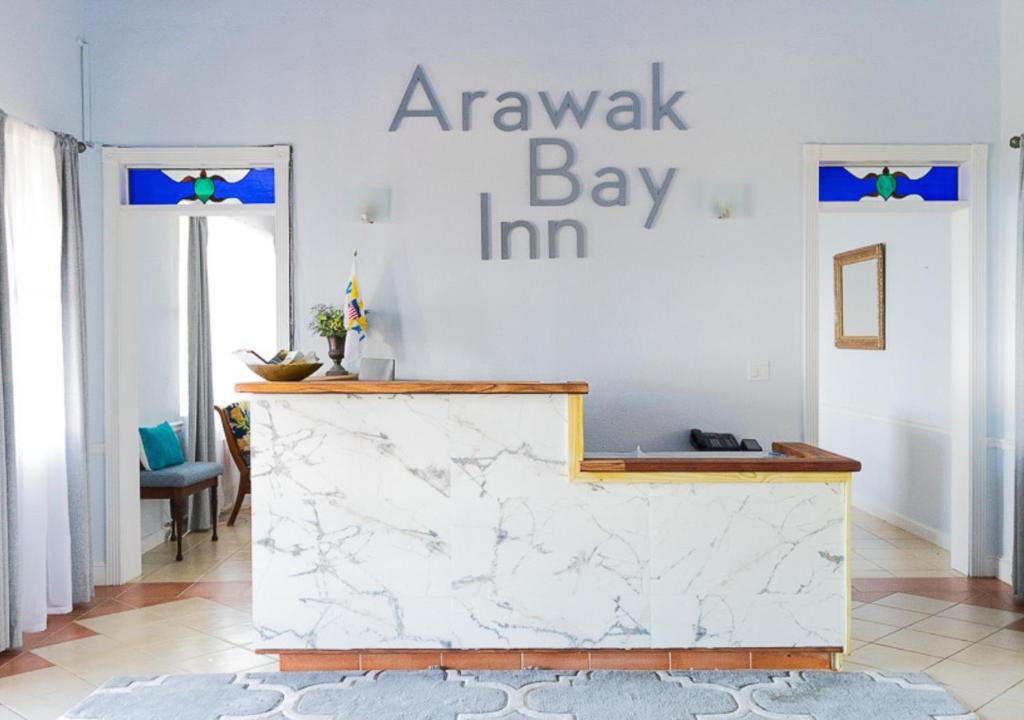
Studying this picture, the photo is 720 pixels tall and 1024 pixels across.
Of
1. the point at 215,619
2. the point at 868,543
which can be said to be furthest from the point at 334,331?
the point at 868,543

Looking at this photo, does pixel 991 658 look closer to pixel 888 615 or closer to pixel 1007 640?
pixel 1007 640

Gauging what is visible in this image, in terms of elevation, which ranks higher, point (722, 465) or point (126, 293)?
point (126, 293)

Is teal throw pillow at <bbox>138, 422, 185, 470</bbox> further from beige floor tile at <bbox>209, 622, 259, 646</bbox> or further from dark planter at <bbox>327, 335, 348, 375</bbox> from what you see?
beige floor tile at <bbox>209, 622, 259, 646</bbox>

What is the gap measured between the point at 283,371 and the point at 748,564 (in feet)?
6.82

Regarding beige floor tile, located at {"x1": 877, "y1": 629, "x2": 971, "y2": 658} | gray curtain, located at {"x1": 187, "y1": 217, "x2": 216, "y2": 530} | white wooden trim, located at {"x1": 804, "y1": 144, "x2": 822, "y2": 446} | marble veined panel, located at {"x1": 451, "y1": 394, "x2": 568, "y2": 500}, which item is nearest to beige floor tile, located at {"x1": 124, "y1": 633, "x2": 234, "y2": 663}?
marble veined panel, located at {"x1": 451, "y1": 394, "x2": 568, "y2": 500}

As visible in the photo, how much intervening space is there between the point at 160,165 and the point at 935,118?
450 cm

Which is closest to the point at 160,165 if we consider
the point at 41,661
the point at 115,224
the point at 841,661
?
the point at 115,224

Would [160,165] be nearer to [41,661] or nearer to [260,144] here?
[260,144]

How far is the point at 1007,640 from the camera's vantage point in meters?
4.00

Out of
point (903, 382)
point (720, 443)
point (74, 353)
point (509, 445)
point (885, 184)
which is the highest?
point (885, 184)

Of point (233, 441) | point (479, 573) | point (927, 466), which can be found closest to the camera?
point (479, 573)

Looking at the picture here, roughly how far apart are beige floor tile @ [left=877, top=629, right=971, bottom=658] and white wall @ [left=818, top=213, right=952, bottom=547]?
1.97 meters

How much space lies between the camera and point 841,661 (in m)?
3.63

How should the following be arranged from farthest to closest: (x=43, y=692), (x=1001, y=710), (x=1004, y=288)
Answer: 1. (x=1004, y=288)
2. (x=43, y=692)
3. (x=1001, y=710)
